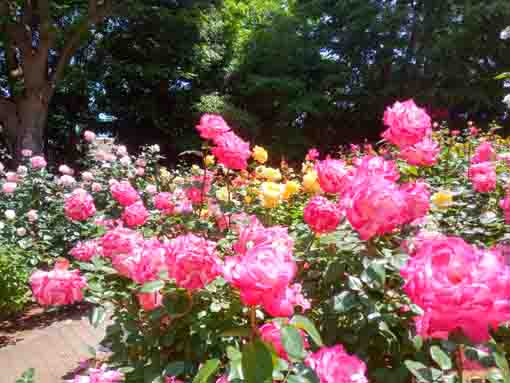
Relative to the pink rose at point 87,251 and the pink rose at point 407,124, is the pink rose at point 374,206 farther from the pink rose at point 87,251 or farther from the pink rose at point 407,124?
the pink rose at point 87,251

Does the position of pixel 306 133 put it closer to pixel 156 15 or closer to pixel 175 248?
pixel 156 15

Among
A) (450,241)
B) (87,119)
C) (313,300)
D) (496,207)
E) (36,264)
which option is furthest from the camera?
(87,119)

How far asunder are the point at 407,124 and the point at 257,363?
852 millimetres

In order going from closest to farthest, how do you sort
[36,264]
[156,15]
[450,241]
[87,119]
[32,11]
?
[450,241] < [36,264] < [32,11] < [156,15] < [87,119]

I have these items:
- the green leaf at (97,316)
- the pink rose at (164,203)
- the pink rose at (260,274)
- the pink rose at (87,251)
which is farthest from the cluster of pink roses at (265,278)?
the pink rose at (164,203)

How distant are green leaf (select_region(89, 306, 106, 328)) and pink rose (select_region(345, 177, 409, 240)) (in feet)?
2.04

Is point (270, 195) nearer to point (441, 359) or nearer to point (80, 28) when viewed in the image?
point (441, 359)

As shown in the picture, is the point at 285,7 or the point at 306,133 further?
the point at 285,7

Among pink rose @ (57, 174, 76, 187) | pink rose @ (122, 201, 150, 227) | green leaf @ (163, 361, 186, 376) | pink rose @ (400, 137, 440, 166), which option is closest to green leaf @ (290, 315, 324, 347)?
green leaf @ (163, 361, 186, 376)

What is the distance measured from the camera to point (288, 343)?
536 mm

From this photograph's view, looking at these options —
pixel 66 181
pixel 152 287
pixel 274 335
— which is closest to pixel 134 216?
pixel 152 287

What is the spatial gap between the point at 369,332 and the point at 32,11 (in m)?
8.40

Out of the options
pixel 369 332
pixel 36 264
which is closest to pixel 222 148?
pixel 369 332

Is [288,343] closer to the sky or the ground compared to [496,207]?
closer to the ground
